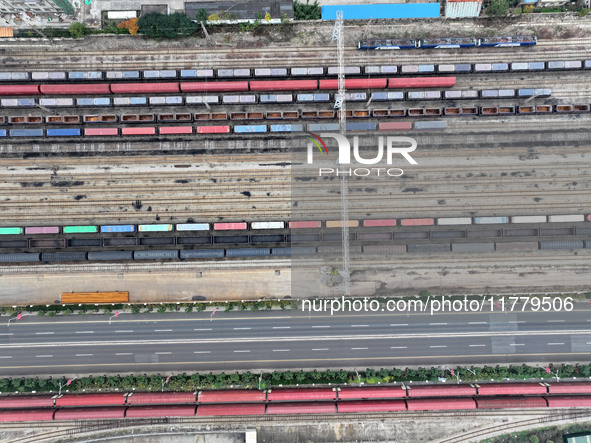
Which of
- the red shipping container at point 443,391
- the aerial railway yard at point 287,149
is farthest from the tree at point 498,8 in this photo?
the red shipping container at point 443,391

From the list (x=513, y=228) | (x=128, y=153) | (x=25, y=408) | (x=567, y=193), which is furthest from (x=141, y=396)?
(x=567, y=193)

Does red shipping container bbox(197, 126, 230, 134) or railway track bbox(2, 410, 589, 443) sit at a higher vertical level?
red shipping container bbox(197, 126, 230, 134)

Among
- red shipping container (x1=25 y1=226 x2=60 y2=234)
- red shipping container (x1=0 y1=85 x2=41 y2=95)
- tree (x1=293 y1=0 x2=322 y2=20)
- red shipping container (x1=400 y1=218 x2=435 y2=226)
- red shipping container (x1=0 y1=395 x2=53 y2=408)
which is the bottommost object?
red shipping container (x1=0 y1=395 x2=53 y2=408)

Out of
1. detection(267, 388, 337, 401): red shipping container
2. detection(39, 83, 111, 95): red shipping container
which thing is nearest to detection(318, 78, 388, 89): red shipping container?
detection(39, 83, 111, 95): red shipping container

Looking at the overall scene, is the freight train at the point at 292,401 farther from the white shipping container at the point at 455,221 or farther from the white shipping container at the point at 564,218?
the white shipping container at the point at 564,218

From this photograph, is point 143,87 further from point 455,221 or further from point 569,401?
point 569,401

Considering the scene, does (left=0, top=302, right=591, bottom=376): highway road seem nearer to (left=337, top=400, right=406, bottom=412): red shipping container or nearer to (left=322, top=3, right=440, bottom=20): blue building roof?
(left=337, top=400, right=406, bottom=412): red shipping container
